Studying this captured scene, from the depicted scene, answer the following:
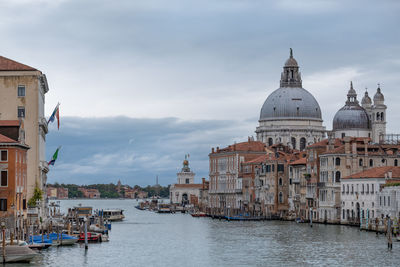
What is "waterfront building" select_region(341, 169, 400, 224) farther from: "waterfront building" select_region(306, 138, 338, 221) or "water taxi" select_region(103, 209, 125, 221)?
"water taxi" select_region(103, 209, 125, 221)

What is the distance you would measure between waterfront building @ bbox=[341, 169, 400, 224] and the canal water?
9.05 feet

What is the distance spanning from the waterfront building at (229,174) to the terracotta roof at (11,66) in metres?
57.1

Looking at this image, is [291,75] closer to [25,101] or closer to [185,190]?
[185,190]

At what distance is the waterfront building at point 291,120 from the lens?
451 feet

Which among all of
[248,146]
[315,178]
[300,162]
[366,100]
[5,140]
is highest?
[366,100]

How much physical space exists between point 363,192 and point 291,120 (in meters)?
62.8

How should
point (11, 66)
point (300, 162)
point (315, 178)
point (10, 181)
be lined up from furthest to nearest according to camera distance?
point (300, 162)
point (315, 178)
point (11, 66)
point (10, 181)

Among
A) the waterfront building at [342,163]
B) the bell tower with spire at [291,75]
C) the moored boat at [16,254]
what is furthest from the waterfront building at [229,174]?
the moored boat at [16,254]

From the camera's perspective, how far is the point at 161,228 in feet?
269

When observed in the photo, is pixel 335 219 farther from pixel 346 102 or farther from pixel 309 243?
pixel 346 102

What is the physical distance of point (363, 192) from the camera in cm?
7512

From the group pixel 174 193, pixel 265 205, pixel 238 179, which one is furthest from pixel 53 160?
pixel 174 193

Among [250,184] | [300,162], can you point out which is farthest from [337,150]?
[250,184]

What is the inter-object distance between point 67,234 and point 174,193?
4695 inches
